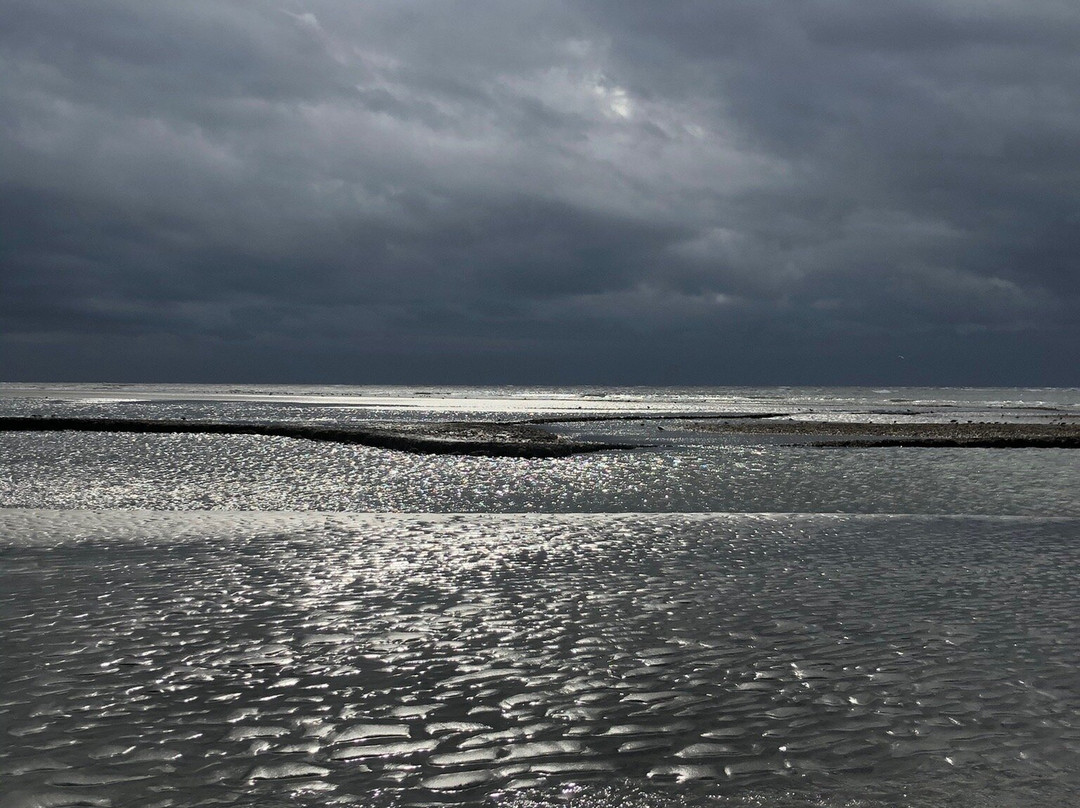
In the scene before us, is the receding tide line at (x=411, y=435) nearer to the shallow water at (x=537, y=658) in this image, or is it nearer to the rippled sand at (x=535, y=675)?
the shallow water at (x=537, y=658)

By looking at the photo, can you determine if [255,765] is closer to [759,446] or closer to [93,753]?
[93,753]

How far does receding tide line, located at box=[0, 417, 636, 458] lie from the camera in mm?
41188

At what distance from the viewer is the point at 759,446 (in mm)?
47500

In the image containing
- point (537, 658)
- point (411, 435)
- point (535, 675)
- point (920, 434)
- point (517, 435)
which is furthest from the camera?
point (920, 434)

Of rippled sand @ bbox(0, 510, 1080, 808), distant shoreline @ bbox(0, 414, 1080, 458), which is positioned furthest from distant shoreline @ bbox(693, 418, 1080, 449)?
rippled sand @ bbox(0, 510, 1080, 808)

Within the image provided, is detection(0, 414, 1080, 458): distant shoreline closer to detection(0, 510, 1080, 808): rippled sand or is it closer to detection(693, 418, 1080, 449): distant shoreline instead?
detection(693, 418, 1080, 449): distant shoreline

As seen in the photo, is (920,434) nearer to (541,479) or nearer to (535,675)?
(541,479)

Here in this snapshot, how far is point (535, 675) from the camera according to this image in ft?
31.5

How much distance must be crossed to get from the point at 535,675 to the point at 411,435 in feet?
123

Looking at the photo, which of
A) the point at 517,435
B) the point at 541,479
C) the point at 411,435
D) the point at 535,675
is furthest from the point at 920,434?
the point at 535,675

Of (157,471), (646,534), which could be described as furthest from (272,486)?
(646,534)

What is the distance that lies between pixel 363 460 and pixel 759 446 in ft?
67.3

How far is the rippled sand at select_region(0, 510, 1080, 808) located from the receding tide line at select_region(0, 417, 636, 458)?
77.8 ft

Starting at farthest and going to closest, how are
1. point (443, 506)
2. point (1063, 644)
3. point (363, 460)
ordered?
1. point (363, 460)
2. point (443, 506)
3. point (1063, 644)
